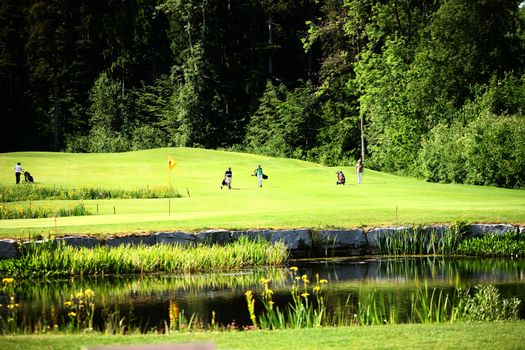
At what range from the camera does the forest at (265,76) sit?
176 feet

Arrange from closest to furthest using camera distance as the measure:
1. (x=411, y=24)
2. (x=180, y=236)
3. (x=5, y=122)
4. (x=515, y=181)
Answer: (x=180, y=236), (x=515, y=181), (x=411, y=24), (x=5, y=122)

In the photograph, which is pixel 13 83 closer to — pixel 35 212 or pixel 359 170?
pixel 359 170

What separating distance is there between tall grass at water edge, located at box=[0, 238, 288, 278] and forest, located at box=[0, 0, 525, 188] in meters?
27.3

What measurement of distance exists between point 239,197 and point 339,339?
1046 inches

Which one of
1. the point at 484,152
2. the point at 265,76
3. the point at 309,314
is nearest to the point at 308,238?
the point at 309,314

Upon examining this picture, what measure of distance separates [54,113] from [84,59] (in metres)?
7.82

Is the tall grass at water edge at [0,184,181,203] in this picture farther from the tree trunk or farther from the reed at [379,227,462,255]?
the tree trunk

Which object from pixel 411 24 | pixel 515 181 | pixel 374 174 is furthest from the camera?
pixel 411 24

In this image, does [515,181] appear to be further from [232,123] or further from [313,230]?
[232,123]

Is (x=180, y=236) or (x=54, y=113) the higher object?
(x=54, y=113)

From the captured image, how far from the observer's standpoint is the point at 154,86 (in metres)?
81.1

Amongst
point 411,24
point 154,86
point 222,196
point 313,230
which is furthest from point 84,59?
point 313,230

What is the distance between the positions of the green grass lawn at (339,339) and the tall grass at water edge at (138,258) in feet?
34.1

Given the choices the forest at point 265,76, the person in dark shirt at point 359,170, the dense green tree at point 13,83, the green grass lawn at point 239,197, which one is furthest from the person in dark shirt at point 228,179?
the dense green tree at point 13,83
